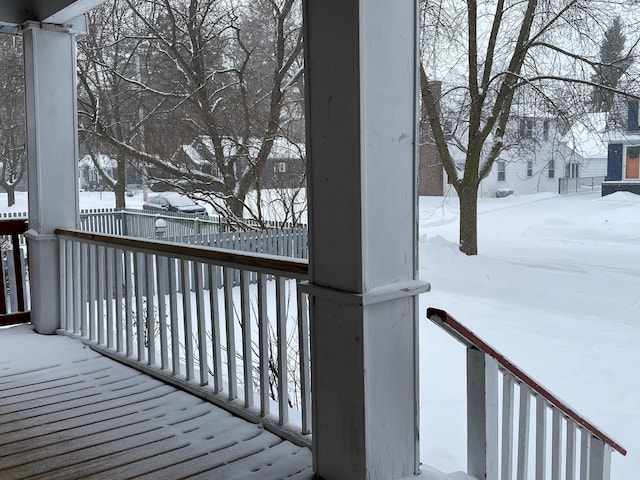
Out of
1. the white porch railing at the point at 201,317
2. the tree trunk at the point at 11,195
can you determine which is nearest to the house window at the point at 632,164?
the tree trunk at the point at 11,195

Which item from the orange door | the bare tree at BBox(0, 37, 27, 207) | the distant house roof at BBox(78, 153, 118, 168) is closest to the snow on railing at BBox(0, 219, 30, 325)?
the bare tree at BBox(0, 37, 27, 207)

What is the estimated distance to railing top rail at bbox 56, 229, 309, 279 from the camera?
236cm

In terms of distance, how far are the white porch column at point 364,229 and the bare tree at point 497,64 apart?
923cm

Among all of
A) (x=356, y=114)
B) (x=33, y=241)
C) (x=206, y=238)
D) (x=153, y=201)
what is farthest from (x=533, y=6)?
(x=356, y=114)

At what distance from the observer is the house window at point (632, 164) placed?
64.7 ft

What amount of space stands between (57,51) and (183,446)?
9.54ft

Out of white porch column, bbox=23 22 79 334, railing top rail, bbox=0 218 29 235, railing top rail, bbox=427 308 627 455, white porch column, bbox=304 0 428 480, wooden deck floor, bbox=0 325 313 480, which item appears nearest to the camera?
white porch column, bbox=304 0 428 480

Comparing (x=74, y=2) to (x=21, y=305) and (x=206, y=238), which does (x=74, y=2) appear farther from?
(x=206, y=238)

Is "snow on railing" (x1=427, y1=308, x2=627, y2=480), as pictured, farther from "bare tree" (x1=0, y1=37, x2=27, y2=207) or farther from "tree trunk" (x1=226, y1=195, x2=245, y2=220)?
"bare tree" (x1=0, y1=37, x2=27, y2=207)

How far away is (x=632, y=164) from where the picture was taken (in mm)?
20078

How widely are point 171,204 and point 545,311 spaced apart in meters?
8.49

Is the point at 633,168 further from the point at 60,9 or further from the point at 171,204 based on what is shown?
the point at 60,9

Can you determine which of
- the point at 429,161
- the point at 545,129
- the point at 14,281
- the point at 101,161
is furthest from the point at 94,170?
the point at 14,281

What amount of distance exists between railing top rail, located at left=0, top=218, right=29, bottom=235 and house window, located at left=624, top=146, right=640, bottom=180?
19405 millimetres
